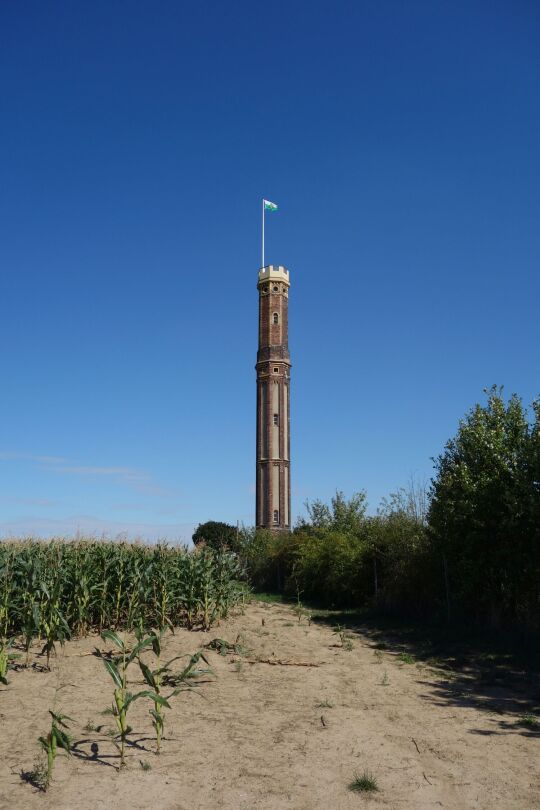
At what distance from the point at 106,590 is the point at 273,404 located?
1640 inches

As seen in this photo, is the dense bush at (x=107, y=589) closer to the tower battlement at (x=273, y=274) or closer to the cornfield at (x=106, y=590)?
the cornfield at (x=106, y=590)

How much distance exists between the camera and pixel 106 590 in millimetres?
13367

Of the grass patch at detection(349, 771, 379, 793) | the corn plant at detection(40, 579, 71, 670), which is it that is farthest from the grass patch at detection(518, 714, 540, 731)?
the corn plant at detection(40, 579, 71, 670)

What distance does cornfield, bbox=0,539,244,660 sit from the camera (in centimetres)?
1186

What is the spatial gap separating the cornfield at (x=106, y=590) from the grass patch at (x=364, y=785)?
6511 mm

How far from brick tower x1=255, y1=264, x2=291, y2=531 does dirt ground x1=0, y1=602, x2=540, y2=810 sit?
41522 mm

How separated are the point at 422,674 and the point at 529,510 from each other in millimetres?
5399

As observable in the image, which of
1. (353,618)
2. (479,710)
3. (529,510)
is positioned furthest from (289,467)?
(479,710)

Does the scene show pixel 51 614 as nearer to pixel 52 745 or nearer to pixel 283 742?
pixel 52 745

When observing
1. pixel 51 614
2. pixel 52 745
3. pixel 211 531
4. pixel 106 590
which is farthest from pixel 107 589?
pixel 211 531

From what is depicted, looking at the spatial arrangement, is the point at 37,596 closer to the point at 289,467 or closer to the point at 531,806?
the point at 531,806

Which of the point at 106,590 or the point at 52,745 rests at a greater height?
the point at 106,590

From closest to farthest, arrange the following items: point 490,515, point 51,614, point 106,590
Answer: point 51,614 → point 106,590 → point 490,515

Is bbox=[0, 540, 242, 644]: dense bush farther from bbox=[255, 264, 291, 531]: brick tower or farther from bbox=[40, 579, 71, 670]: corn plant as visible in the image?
bbox=[255, 264, 291, 531]: brick tower
